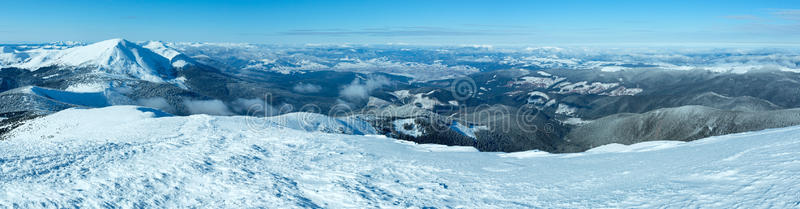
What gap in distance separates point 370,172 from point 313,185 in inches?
162

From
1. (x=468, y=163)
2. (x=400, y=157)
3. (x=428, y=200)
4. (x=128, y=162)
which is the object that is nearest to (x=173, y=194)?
(x=128, y=162)

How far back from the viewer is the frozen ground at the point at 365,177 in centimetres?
1504

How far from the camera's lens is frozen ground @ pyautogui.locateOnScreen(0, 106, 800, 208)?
15039mm

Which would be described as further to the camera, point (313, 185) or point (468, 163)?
point (468, 163)

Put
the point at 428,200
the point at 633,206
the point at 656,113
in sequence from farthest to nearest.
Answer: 1. the point at 656,113
2. the point at 428,200
3. the point at 633,206

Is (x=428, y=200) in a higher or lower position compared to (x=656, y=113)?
higher

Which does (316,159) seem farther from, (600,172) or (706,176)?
(706,176)

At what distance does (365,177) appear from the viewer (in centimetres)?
2142

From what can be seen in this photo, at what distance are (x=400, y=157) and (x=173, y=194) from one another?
15056mm

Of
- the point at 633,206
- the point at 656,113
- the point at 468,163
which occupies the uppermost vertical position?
the point at 633,206

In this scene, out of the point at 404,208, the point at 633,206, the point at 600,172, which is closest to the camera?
the point at 633,206

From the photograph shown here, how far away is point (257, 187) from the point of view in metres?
18.8

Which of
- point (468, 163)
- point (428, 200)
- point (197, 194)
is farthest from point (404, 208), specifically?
Result: point (468, 163)

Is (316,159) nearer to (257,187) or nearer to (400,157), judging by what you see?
(400,157)
